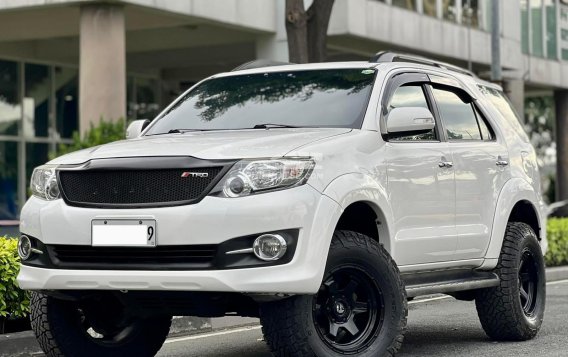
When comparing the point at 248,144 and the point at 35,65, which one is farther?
the point at 35,65

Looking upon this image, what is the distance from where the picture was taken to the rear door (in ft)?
26.5

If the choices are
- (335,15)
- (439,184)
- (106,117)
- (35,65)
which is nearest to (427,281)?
(439,184)

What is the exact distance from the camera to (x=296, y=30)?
15773 mm

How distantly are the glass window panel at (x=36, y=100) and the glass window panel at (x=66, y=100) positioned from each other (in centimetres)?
29

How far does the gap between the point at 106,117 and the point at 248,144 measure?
13.7 m

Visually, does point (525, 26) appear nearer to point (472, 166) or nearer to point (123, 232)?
point (472, 166)

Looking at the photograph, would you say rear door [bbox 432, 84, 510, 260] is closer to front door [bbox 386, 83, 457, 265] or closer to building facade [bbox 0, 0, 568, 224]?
front door [bbox 386, 83, 457, 265]

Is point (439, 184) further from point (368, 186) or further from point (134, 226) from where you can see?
point (134, 226)

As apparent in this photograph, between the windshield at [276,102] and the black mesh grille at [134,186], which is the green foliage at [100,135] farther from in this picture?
the black mesh grille at [134,186]

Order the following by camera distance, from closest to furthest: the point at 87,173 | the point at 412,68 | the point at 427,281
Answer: the point at 87,173, the point at 427,281, the point at 412,68

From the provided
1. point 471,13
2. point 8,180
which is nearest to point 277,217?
point 8,180

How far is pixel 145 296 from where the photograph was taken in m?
6.54

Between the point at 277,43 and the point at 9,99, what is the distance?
7165 millimetres

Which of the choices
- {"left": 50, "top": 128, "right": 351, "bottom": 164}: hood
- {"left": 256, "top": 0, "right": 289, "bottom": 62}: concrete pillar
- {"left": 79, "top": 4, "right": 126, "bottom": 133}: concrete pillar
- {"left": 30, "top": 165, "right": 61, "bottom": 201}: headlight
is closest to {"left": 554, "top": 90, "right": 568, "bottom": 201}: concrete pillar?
{"left": 256, "top": 0, "right": 289, "bottom": 62}: concrete pillar
